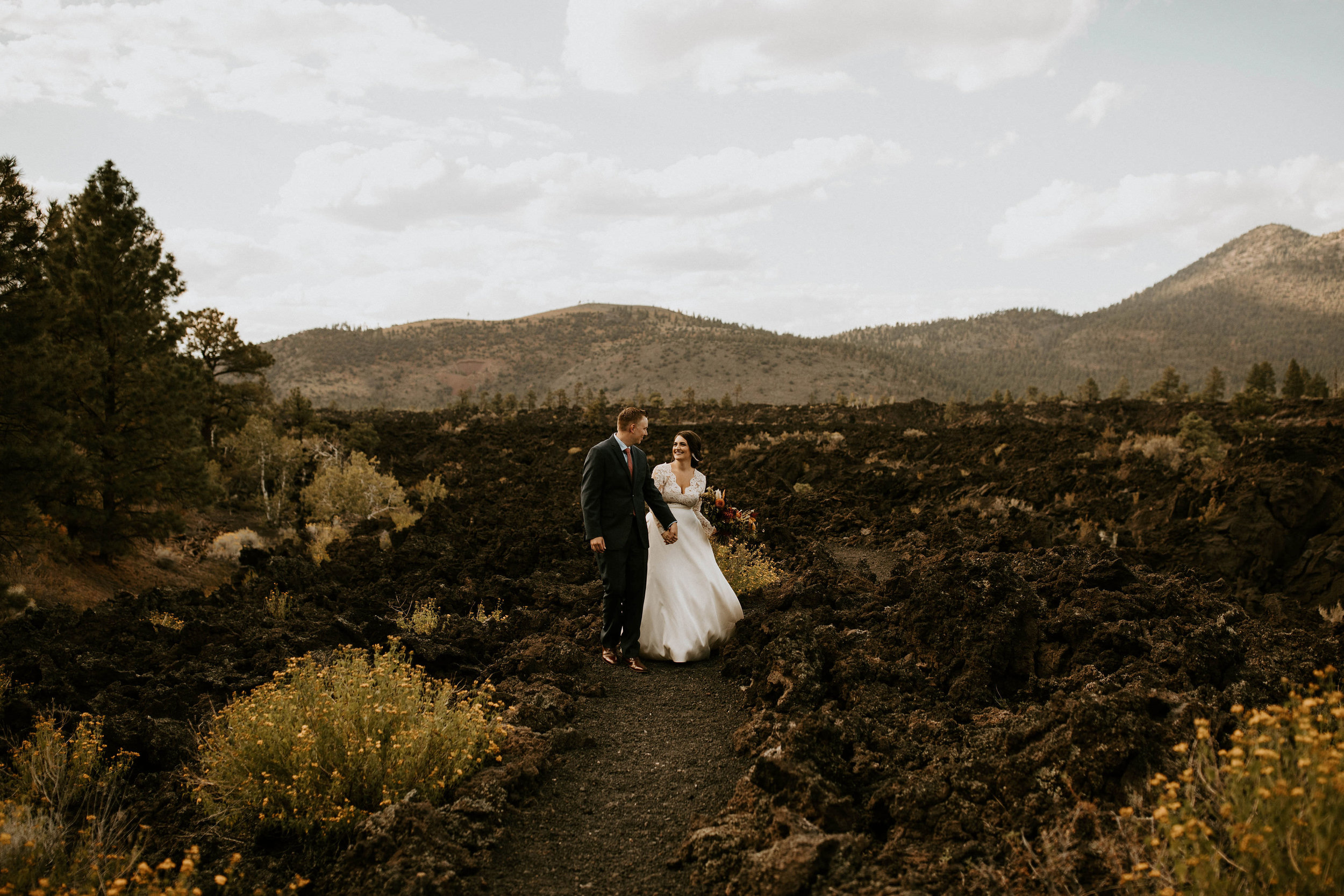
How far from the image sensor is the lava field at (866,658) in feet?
11.0

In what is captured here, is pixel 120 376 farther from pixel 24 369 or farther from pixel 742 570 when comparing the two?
pixel 742 570

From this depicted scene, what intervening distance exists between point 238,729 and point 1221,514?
1020 cm

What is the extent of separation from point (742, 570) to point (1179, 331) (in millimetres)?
119949

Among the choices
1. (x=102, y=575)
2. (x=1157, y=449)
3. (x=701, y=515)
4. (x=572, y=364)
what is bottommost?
(x=102, y=575)

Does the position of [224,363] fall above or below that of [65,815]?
above

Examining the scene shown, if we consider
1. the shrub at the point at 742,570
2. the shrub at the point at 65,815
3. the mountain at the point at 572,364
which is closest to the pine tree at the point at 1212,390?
the mountain at the point at 572,364

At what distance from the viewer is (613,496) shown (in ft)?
20.1

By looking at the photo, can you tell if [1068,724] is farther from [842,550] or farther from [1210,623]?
[842,550]

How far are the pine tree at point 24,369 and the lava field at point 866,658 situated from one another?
1.41 meters

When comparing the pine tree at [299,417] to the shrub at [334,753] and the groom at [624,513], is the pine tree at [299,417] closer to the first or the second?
the groom at [624,513]

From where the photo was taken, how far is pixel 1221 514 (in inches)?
362

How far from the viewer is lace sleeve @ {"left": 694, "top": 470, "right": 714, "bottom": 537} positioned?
6785mm

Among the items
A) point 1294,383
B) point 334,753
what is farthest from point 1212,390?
point 334,753

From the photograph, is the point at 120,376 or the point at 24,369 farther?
the point at 120,376
